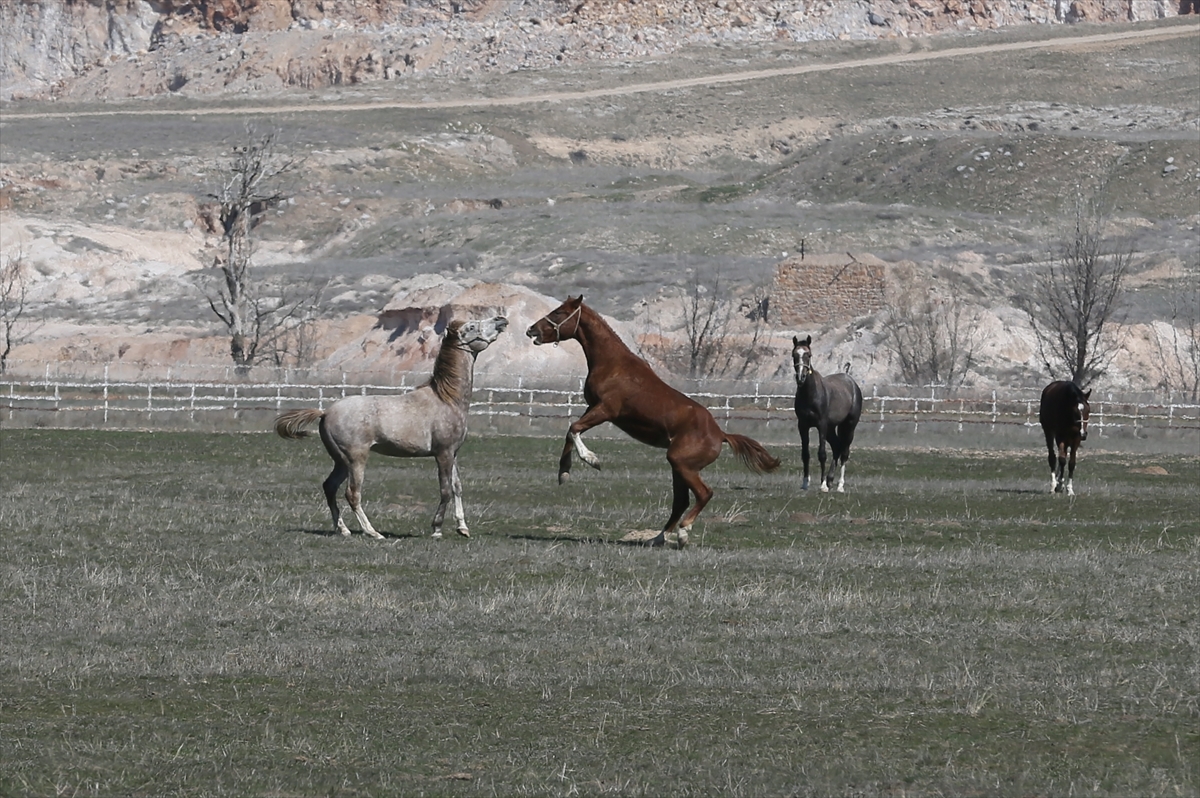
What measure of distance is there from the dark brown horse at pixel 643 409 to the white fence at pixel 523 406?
76.1ft

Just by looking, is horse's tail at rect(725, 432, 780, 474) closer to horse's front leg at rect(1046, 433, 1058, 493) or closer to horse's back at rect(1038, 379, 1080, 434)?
horse's front leg at rect(1046, 433, 1058, 493)

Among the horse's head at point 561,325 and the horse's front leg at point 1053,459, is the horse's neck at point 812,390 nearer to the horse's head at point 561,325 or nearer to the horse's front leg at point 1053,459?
the horse's front leg at point 1053,459

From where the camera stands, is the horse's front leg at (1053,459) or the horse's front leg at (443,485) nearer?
the horse's front leg at (443,485)

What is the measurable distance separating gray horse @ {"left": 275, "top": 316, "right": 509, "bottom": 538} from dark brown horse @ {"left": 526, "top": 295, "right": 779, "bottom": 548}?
103cm

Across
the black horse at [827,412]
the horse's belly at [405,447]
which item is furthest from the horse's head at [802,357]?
the horse's belly at [405,447]

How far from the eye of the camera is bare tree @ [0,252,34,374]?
248 ft

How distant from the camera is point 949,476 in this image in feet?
104

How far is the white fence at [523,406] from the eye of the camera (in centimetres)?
4438

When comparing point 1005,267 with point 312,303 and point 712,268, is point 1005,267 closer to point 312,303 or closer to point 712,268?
point 712,268

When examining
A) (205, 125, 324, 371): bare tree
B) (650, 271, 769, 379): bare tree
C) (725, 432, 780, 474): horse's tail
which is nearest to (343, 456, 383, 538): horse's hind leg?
(725, 432, 780, 474): horse's tail

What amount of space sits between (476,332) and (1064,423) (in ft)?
40.3

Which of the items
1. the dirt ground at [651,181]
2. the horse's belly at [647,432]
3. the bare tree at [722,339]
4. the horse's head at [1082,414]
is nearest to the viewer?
the horse's belly at [647,432]

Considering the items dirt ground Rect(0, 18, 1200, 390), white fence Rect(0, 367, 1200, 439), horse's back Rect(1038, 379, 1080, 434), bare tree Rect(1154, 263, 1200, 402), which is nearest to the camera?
horse's back Rect(1038, 379, 1080, 434)

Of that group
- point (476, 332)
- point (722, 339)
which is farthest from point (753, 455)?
point (722, 339)
